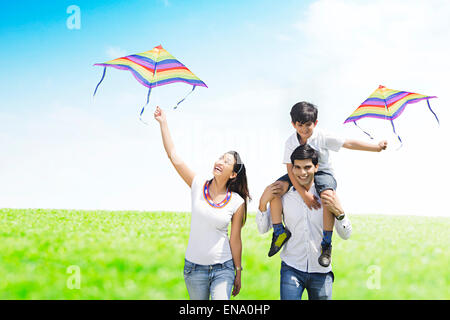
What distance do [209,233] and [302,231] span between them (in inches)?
40.3

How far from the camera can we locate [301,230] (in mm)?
4203

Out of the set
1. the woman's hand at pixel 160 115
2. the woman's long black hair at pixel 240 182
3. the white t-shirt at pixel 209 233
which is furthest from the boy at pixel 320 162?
the woman's hand at pixel 160 115

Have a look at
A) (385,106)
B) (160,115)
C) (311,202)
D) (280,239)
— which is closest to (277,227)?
(280,239)

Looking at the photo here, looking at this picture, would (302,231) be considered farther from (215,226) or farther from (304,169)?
(215,226)

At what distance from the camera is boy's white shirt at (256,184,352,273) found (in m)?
4.09

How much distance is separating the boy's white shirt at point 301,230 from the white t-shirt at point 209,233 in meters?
0.62

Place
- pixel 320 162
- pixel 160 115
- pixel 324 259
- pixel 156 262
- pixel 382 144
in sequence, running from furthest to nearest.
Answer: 1. pixel 156 262
2. pixel 320 162
3. pixel 382 144
4. pixel 160 115
5. pixel 324 259

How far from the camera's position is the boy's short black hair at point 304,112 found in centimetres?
458

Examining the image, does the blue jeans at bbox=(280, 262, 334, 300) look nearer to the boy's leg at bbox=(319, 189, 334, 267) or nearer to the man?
the man

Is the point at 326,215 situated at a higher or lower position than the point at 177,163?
lower

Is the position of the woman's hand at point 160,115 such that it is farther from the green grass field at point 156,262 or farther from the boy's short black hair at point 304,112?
the green grass field at point 156,262

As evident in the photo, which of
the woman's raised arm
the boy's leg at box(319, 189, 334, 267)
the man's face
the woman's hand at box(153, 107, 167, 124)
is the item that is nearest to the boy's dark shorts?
the boy's leg at box(319, 189, 334, 267)

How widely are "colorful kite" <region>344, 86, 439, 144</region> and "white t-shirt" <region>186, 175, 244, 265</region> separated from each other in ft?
8.89
